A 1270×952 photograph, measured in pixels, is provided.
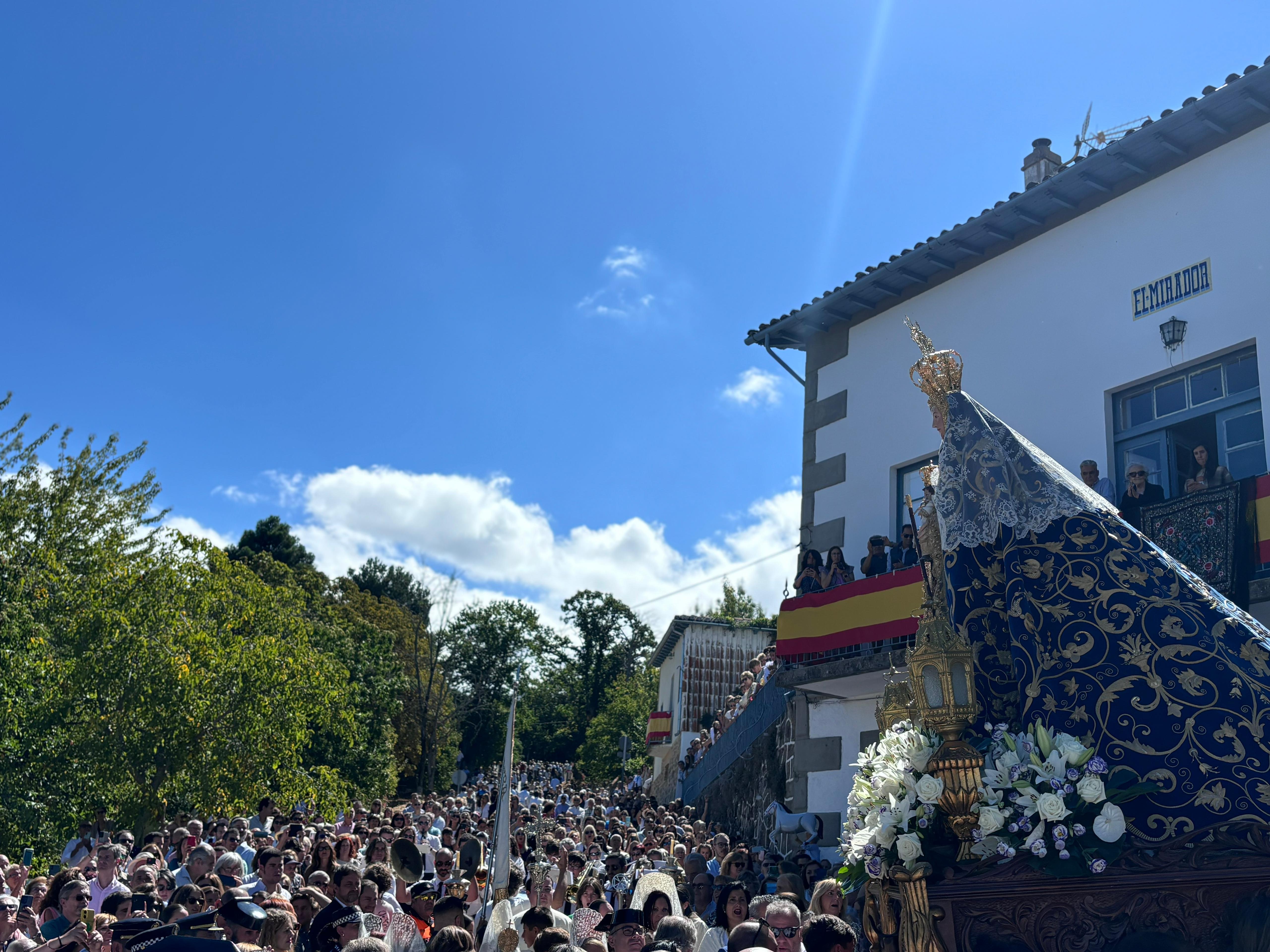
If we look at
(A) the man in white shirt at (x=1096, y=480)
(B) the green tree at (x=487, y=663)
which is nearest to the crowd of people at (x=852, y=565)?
(A) the man in white shirt at (x=1096, y=480)

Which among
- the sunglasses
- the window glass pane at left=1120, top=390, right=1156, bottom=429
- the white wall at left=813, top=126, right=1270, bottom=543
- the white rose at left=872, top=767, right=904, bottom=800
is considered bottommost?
the sunglasses

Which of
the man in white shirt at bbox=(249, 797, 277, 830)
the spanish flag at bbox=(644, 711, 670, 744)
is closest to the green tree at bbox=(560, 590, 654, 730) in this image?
the spanish flag at bbox=(644, 711, 670, 744)

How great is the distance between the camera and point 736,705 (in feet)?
75.8

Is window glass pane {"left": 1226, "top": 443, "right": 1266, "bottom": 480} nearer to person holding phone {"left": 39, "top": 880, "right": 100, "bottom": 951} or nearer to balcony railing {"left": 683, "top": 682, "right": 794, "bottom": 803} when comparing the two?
balcony railing {"left": 683, "top": 682, "right": 794, "bottom": 803}

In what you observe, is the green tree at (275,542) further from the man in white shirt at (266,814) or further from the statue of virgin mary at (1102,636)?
the statue of virgin mary at (1102,636)

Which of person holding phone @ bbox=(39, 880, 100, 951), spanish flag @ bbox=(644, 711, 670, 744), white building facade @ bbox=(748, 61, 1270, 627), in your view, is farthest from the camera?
spanish flag @ bbox=(644, 711, 670, 744)

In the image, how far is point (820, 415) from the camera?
608 inches

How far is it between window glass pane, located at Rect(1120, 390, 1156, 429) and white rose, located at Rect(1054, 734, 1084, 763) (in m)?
8.53

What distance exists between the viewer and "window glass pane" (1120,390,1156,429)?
37.1ft

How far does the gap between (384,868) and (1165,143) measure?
10.5 metres

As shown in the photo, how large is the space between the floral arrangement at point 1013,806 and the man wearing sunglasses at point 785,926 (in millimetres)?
690

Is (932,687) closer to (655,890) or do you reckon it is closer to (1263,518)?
(655,890)

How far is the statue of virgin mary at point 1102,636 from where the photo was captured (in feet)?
11.9

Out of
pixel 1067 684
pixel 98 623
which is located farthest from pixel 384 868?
pixel 98 623
